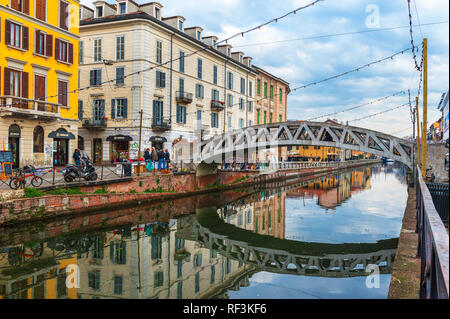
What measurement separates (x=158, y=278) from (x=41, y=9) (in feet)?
56.9

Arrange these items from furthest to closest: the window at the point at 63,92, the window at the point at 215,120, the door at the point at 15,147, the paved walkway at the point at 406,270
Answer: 1. the window at the point at 215,120
2. the window at the point at 63,92
3. the door at the point at 15,147
4. the paved walkway at the point at 406,270

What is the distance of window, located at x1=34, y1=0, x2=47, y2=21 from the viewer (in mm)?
19078

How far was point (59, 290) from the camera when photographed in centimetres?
765

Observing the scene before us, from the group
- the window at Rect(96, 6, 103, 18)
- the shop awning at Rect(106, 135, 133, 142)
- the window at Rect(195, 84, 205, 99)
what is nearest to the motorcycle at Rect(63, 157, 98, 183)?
the shop awning at Rect(106, 135, 133, 142)

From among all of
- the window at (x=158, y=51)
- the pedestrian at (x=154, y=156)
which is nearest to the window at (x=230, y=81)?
Result: the window at (x=158, y=51)

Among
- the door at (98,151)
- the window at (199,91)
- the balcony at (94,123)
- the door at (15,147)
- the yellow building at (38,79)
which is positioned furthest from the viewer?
the window at (199,91)

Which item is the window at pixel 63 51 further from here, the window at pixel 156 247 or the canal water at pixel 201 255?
the window at pixel 156 247

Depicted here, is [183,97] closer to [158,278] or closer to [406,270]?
[158,278]

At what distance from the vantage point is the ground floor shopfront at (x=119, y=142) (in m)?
25.1

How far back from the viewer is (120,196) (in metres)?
16.9

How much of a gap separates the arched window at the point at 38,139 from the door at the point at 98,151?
260 inches

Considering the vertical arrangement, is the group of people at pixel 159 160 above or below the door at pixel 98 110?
below

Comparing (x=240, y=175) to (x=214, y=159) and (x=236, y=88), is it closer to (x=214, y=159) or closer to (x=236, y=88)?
(x=214, y=159)
